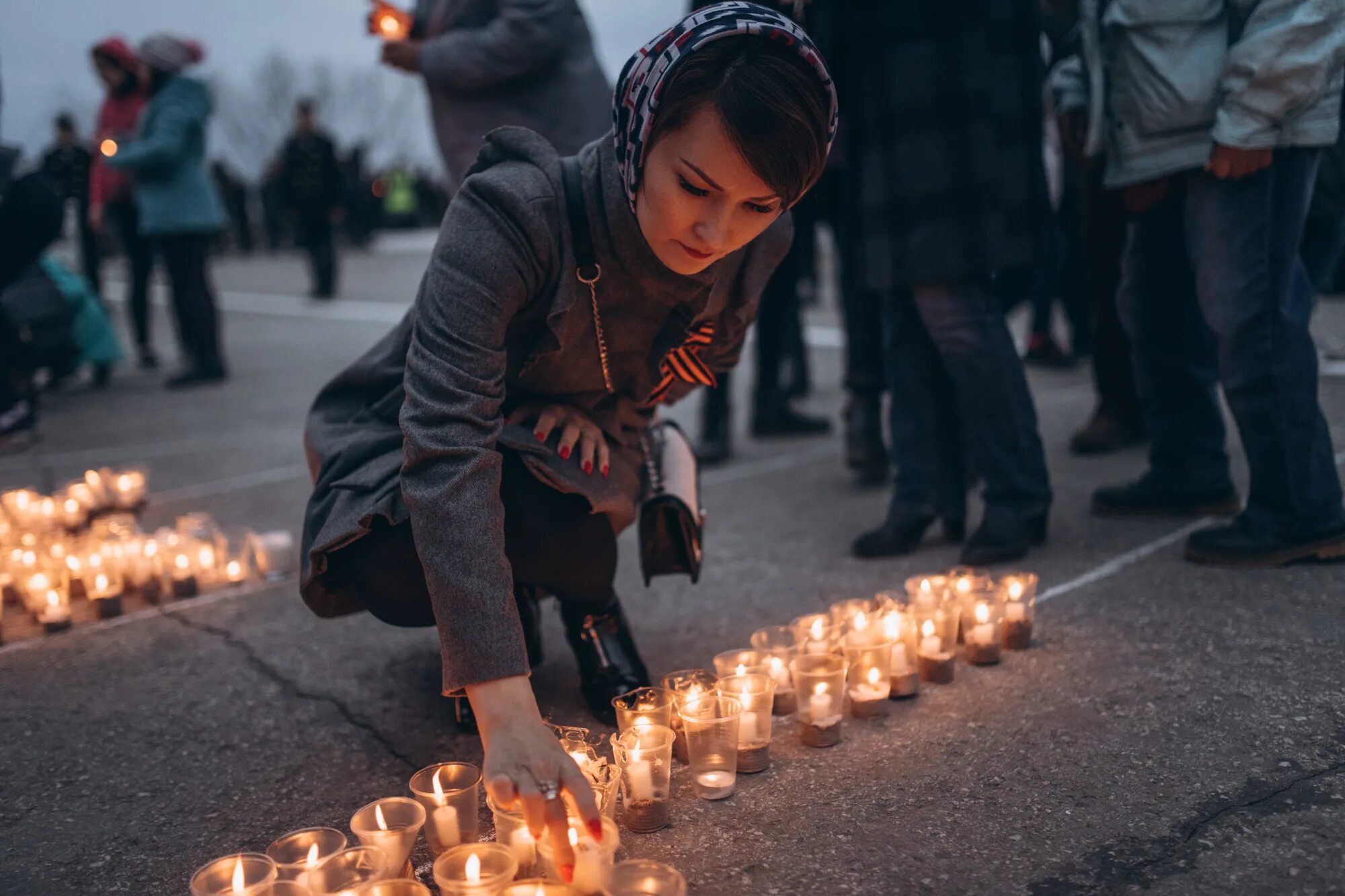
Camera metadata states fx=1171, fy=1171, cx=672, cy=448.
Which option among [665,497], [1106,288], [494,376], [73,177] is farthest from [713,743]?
[73,177]

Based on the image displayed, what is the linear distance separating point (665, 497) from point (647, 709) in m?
0.46

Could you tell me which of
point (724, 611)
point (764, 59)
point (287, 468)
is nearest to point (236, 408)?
point (287, 468)

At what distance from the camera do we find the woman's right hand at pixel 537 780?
5.18 feet

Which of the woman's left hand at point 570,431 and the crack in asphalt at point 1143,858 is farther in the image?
the woman's left hand at point 570,431

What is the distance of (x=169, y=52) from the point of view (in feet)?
21.6

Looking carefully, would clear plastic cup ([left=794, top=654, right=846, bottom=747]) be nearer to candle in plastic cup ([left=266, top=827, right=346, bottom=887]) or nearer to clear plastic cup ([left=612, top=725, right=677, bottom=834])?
clear plastic cup ([left=612, top=725, right=677, bottom=834])

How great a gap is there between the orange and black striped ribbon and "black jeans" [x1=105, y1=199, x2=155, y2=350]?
580cm

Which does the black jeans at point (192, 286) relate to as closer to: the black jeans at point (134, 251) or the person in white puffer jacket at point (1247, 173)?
the black jeans at point (134, 251)

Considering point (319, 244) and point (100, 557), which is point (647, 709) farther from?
point (319, 244)

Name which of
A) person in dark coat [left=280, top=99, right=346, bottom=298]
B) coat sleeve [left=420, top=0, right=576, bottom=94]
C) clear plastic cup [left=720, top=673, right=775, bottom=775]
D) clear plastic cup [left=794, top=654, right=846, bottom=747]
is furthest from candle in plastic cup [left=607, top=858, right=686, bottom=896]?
person in dark coat [left=280, top=99, right=346, bottom=298]

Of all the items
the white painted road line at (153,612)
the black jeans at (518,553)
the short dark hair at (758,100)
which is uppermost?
the short dark hair at (758,100)

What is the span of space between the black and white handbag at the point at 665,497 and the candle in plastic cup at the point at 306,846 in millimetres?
890

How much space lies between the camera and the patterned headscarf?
181 centimetres

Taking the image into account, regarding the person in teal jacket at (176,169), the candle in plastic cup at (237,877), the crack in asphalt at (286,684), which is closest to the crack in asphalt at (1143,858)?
the candle in plastic cup at (237,877)
